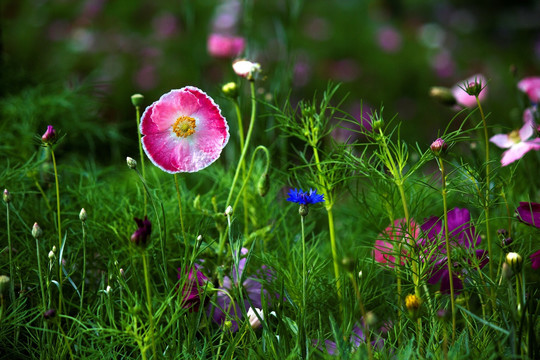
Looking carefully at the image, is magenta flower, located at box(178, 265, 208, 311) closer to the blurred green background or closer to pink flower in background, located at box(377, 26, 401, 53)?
the blurred green background

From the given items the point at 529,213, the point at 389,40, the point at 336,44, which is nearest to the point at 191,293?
the point at 529,213

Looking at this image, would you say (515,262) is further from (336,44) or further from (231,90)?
(336,44)

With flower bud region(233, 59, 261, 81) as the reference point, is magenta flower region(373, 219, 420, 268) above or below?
below

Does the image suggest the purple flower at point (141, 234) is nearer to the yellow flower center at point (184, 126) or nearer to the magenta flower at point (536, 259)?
the yellow flower center at point (184, 126)

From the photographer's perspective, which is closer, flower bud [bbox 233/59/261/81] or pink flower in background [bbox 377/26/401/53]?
flower bud [bbox 233/59/261/81]

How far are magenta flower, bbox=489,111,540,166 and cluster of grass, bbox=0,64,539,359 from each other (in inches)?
0.6

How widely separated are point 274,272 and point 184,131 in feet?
0.63

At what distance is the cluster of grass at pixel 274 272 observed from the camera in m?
0.47

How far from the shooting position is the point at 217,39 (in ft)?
4.09

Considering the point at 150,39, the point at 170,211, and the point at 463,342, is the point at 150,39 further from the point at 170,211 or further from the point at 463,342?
the point at 463,342

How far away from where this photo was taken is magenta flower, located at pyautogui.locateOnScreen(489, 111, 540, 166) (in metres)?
0.65

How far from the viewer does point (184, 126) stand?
21.5 inches

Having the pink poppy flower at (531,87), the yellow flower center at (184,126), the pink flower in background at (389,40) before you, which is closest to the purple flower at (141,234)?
the yellow flower center at (184,126)

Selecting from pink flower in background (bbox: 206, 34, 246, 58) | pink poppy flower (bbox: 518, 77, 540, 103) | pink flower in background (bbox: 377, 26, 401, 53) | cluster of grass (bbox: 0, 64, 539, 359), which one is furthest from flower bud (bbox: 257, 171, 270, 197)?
pink flower in background (bbox: 377, 26, 401, 53)
